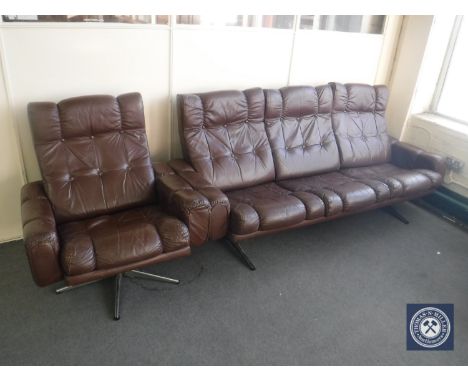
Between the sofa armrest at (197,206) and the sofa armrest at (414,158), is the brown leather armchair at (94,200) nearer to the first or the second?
the sofa armrest at (197,206)

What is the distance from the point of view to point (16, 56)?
2182 mm

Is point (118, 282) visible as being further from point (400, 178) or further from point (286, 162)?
point (400, 178)

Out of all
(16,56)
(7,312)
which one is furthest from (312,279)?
(16,56)

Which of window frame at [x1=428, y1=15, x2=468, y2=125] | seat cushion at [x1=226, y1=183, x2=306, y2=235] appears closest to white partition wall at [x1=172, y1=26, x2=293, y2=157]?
seat cushion at [x1=226, y1=183, x2=306, y2=235]

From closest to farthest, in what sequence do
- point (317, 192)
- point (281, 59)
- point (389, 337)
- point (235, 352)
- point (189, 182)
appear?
point (235, 352), point (389, 337), point (189, 182), point (317, 192), point (281, 59)

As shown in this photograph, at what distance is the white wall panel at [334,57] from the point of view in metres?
3.11

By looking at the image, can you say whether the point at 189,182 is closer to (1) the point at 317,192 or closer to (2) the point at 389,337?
(1) the point at 317,192

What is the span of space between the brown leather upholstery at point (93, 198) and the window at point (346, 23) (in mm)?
1583

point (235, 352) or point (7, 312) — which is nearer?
point (235, 352)

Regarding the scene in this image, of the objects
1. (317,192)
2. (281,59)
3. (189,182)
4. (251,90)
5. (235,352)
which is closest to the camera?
(235,352)

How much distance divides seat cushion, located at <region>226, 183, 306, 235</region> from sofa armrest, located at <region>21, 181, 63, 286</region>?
3.22 ft

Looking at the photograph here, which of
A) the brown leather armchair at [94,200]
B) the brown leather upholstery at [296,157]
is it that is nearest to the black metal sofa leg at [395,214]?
the brown leather upholstery at [296,157]

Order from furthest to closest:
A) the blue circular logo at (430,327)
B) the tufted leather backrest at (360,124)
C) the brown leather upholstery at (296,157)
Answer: the tufted leather backrest at (360,124) < the brown leather upholstery at (296,157) < the blue circular logo at (430,327)

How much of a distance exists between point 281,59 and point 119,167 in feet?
5.21
